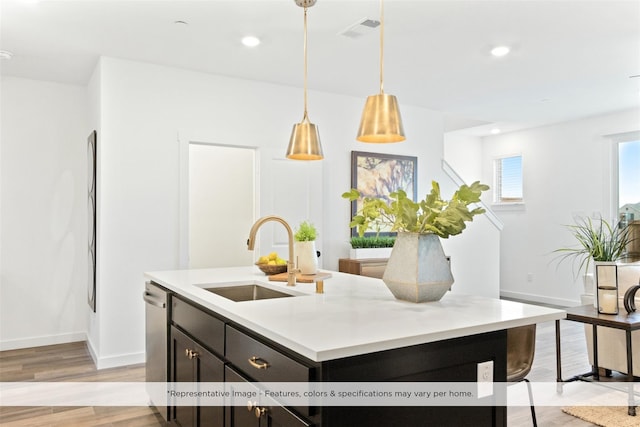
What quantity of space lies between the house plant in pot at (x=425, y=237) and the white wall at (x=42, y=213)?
4.22 m

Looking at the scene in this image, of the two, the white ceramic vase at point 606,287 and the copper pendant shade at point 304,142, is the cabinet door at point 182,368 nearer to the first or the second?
the copper pendant shade at point 304,142

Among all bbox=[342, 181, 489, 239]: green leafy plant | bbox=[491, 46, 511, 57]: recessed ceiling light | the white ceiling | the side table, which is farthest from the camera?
bbox=[491, 46, 511, 57]: recessed ceiling light

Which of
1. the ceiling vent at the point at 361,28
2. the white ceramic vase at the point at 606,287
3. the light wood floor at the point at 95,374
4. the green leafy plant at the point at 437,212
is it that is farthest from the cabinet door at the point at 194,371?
the white ceramic vase at the point at 606,287

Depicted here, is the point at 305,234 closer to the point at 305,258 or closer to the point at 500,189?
the point at 305,258

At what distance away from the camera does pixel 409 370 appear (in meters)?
1.40

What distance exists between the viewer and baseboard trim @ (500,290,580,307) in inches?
268

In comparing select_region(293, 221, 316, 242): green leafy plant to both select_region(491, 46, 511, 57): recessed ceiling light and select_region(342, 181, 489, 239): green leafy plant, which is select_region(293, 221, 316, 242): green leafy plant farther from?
select_region(491, 46, 511, 57): recessed ceiling light

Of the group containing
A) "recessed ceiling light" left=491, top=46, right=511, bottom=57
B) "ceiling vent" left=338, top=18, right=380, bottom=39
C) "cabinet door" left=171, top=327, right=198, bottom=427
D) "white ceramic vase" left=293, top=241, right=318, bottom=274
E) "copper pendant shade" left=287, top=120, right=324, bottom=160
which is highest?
"recessed ceiling light" left=491, top=46, right=511, bottom=57

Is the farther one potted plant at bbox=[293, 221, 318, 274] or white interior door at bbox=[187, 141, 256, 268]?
white interior door at bbox=[187, 141, 256, 268]

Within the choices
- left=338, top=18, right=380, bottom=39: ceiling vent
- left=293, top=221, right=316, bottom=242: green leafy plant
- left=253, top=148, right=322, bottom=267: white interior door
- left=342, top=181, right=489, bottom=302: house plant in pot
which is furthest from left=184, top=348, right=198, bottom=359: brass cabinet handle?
left=253, top=148, right=322, bottom=267: white interior door

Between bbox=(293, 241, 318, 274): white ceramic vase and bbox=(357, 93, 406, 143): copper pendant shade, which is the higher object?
bbox=(357, 93, 406, 143): copper pendant shade

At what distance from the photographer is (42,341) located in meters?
4.79

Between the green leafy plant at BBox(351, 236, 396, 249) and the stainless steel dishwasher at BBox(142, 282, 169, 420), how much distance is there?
2.70 metres

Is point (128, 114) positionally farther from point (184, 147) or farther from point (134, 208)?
point (134, 208)
